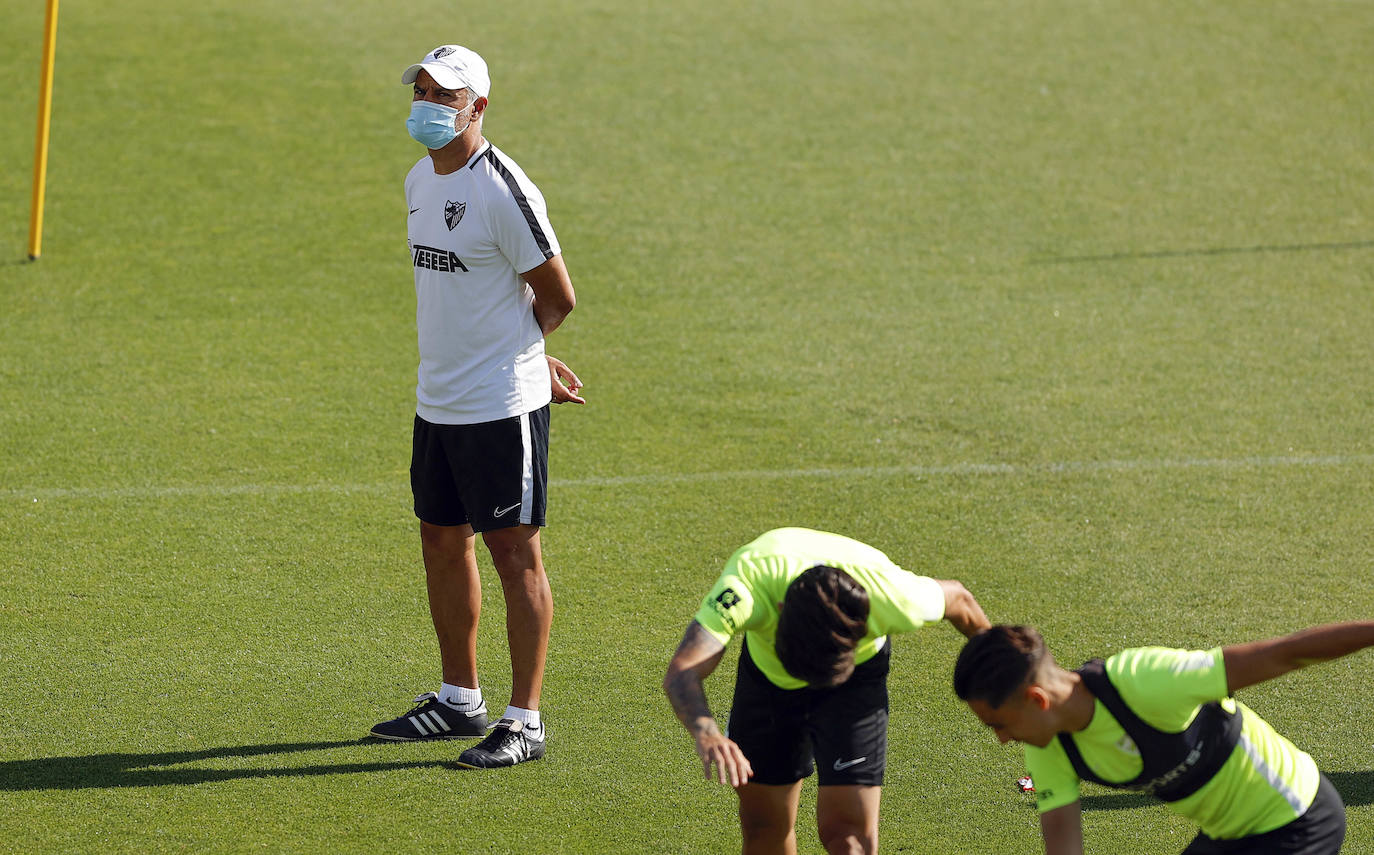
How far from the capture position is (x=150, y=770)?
17.0ft

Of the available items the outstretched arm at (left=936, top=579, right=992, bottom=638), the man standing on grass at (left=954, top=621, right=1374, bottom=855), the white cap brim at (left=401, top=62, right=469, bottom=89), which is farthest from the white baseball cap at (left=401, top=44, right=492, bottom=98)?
the man standing on grass at (left=954, top=621, right=1374, bottom=855)

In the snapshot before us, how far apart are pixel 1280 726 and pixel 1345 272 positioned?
248 inches

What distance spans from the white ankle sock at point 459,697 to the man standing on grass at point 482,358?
20 cm

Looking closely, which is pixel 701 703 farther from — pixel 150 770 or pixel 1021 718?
pixel 150 770

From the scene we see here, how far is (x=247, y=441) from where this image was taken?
819 cm

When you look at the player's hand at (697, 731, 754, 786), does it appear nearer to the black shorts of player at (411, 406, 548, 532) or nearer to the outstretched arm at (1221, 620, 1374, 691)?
the outstretched arm at (1221, 620, 1374, 691)

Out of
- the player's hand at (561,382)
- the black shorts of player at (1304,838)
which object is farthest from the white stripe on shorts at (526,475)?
the black shorts of player at (1304,838)

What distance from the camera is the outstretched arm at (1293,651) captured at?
11.1 feet

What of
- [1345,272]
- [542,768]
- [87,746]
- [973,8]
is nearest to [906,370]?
[1345,272]

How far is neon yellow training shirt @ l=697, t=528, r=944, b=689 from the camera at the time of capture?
384cm

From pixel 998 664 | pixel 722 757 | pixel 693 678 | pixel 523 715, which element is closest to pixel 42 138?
pixel 523 715

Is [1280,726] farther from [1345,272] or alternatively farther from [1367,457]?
[1345,272]

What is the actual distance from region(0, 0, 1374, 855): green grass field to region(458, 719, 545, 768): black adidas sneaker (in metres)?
0.09

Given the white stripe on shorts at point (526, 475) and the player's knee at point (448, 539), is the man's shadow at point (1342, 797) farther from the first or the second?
the player's knee at point (448, 539)
